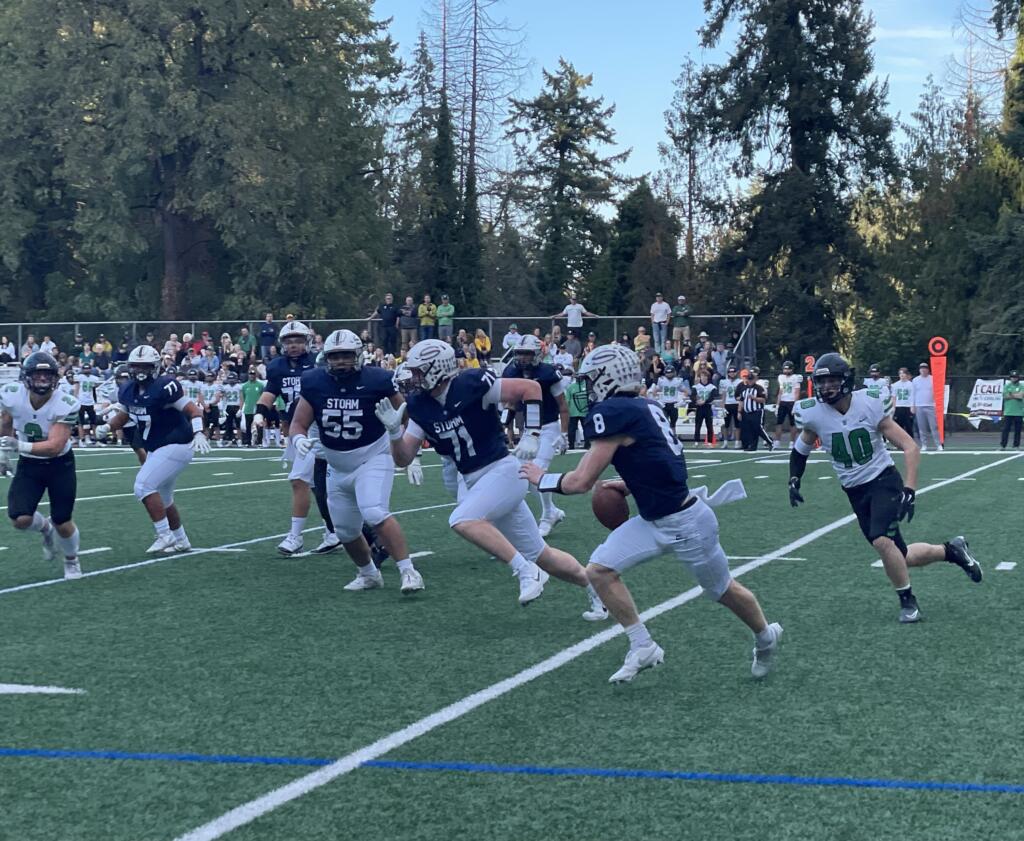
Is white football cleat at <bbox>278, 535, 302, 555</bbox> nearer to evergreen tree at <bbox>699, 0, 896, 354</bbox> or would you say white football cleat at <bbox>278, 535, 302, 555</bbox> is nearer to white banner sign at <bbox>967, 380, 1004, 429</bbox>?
white banner sign at <bbox>967, 380, 1004, 429</bbox>

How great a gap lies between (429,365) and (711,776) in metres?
4.23

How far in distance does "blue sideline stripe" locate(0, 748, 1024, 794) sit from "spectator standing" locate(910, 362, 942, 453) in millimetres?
23979

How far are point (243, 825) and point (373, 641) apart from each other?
10.8ft

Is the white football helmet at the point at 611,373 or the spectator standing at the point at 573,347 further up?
the white football helmet at the point at 611,373

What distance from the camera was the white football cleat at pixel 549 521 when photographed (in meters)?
13.4

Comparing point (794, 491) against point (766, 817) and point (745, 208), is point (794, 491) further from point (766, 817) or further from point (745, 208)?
point (745, 208)

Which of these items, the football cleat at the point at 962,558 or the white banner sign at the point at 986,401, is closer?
the football cleat at the point at 962,558

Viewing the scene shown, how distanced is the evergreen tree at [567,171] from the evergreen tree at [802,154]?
12.4 m

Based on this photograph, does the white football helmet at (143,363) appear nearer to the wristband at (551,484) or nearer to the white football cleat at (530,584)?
the white football cleat at (530,584)

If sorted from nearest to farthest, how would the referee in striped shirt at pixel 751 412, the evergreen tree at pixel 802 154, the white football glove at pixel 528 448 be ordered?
the white football glove at pixel 528 448, the referee in striped shirt at pixel 751 412, the evergreen tree at pixel 802 154

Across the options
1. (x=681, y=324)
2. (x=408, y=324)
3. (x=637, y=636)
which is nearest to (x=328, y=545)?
(x=637, y=636)

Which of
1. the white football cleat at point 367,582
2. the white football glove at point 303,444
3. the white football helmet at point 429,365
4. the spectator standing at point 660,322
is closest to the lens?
the white football helmet at point 429,365

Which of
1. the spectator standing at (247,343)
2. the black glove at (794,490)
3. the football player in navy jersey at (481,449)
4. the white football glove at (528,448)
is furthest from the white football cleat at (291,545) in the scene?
the spectator standing at (247,343)

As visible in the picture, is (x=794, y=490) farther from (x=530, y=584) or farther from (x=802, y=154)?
(x=802, y=154)
